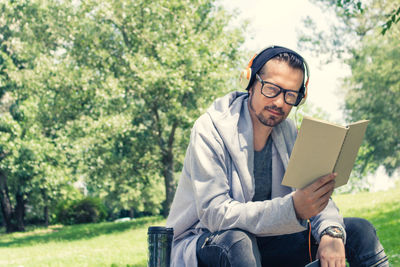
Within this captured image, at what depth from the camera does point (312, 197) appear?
2.51m

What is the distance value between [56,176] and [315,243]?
1504cm

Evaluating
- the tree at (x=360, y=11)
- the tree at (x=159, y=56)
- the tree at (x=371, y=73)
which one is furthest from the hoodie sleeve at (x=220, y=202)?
the tree at (x=371, y=73)

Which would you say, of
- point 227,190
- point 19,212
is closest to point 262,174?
point 227,190

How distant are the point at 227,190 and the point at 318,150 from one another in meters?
0.59

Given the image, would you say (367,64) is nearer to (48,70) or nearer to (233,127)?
(48,70)

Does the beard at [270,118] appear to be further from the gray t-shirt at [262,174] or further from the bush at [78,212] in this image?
the bush at [78,212]

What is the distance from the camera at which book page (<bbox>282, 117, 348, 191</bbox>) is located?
8.02 ft

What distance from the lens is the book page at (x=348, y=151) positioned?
8.25ft

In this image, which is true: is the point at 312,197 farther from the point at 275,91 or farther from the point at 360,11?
the point at 360,11

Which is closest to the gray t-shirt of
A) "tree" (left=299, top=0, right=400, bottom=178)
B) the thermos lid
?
the thermos lid

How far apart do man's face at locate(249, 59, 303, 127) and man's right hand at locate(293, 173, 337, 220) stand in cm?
58

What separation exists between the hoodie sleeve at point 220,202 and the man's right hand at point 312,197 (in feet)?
0.14

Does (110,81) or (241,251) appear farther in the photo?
(110,81)

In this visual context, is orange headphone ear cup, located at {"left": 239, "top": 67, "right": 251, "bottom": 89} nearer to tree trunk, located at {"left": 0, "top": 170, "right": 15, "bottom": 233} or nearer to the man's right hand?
the man's right hand
